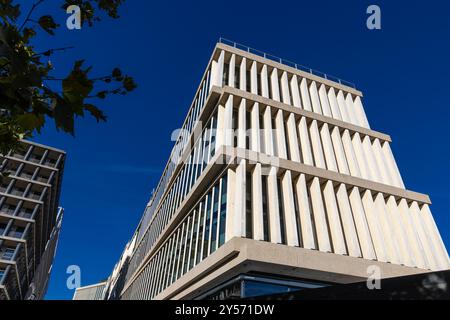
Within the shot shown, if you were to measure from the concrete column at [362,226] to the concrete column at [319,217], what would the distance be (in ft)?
7.65

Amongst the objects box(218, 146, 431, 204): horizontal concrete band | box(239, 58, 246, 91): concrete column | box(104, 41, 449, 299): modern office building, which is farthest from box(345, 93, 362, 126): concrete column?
box(239, 58, 246, 91): concrete column

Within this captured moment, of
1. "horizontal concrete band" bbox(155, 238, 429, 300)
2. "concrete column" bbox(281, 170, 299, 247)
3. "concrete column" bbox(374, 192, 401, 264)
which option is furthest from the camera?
"concrete column" bbox(374, 192, 401, 264)

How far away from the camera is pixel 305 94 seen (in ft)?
77.7

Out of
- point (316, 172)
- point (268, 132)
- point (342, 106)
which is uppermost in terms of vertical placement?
point (342, 106)

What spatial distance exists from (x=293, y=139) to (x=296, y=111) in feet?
9.72

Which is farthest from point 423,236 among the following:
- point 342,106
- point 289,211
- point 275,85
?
point 275,85

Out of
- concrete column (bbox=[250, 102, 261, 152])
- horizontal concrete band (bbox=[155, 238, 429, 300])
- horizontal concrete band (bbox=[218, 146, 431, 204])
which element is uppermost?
concrete column (bbox=[250, 102, 261, 152])

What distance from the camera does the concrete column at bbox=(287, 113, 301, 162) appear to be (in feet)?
58.6

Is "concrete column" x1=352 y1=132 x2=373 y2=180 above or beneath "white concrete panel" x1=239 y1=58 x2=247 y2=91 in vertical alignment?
beneath

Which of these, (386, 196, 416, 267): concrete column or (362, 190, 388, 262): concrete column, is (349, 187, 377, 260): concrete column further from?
(386, 196, 416, 267): concrete column

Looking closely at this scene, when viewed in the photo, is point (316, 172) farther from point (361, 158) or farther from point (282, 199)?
point (361, 158)

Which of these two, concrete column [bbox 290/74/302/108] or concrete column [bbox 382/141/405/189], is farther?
concrete column [bbox 290/74/302/108]

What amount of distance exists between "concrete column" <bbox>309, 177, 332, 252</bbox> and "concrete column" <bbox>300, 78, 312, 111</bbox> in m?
8.51
